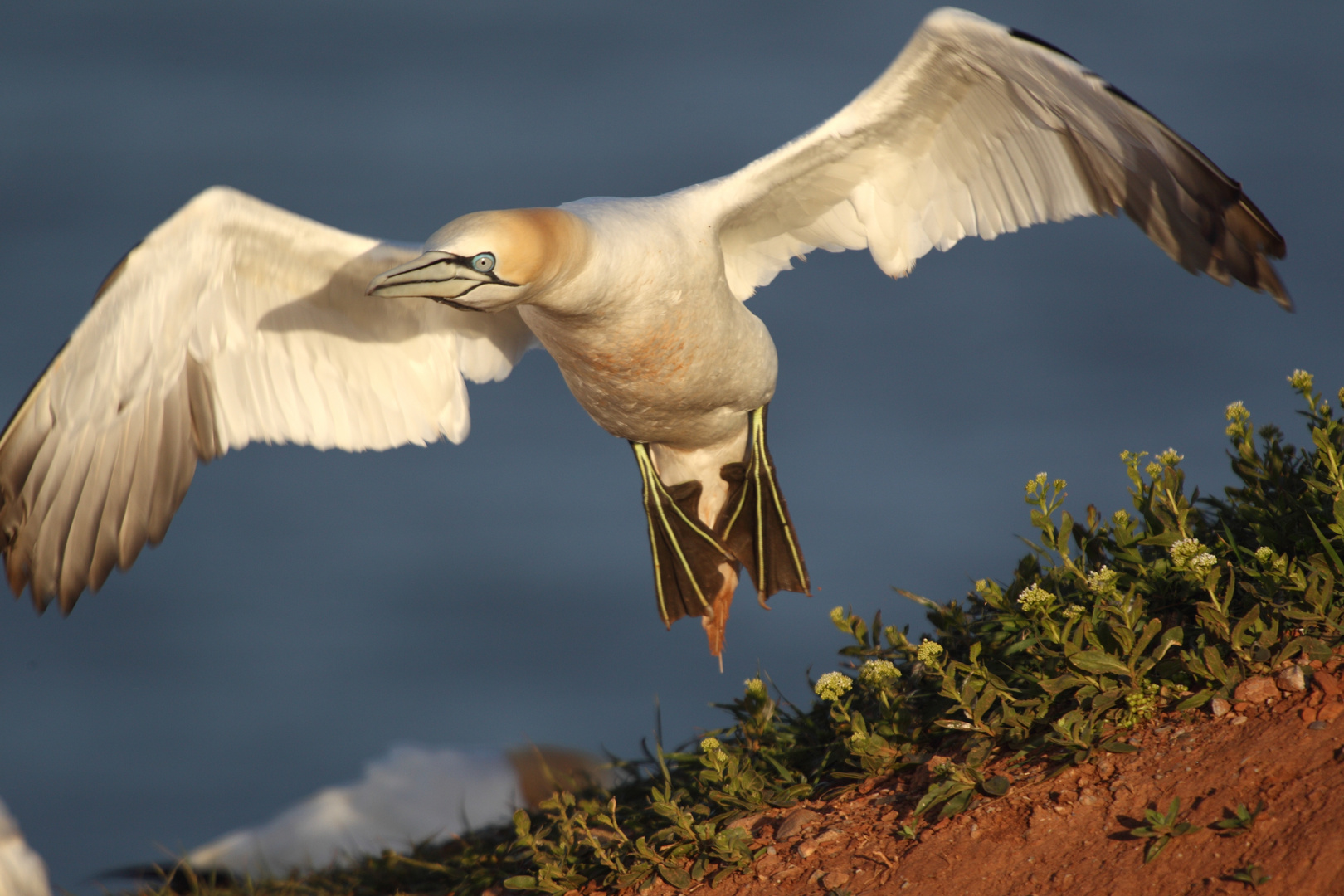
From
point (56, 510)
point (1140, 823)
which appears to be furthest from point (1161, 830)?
point (56, 510)

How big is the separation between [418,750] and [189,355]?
475 centimetres

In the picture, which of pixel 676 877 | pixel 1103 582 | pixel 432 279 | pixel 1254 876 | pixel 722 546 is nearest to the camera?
pixel 1254 876

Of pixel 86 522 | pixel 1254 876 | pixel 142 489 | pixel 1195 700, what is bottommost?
pixel 1254 876

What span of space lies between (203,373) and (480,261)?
196cm

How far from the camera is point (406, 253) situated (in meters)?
4.61

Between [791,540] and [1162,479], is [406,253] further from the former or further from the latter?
[1162,479]

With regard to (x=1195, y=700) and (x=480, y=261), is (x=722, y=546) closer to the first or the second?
(x=480, y=261)

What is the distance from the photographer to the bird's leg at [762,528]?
5.49 m

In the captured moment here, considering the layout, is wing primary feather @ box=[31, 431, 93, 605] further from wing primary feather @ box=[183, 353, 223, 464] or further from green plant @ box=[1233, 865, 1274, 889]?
green plant @ box=[1233, 865, 1274, 889]

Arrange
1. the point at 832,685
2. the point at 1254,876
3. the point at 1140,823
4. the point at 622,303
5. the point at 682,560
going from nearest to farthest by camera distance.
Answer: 1. the point at 1254,876
2. the point at 1140,823
3. the point at 832,685
4. the point at 622,303
5. the point at 682,560

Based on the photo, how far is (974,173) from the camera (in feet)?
16.2

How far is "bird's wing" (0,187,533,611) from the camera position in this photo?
15.1ft

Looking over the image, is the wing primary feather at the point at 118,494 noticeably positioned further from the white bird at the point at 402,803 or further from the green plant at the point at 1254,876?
the green plant at the point at 1254,876

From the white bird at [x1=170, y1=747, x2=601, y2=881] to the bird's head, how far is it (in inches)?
125
